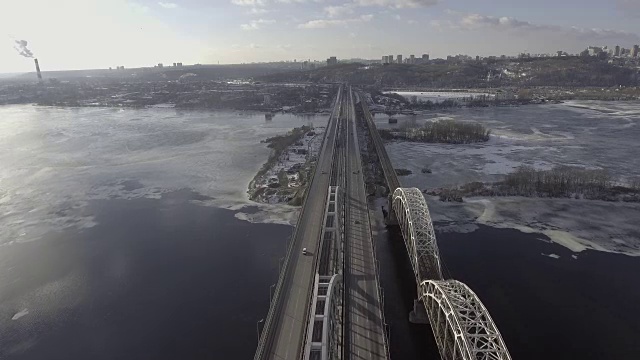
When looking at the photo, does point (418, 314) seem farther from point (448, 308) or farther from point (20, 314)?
point (20, 314)

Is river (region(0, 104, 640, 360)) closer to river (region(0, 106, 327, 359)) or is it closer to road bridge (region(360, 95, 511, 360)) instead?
river (region(0, 106, 327, 359))

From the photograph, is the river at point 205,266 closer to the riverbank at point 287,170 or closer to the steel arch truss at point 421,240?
the riverbank at point 287,170

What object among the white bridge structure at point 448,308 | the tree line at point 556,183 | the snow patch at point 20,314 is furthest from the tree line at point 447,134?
the snow patch at point 20,314

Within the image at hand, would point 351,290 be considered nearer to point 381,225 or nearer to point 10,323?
point 381,225

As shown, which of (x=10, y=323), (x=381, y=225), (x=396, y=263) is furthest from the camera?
(x=381, y=225)

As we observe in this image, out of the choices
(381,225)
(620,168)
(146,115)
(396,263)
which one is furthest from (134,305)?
(146,115)
